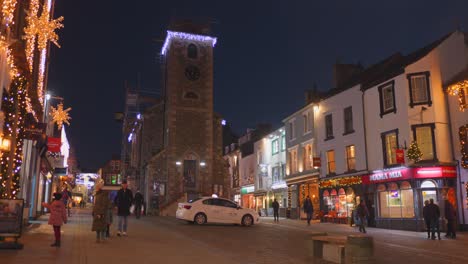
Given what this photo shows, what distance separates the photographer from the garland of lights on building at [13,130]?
43.1 feet

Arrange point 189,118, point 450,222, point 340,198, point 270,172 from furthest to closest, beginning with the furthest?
point 189,118
point 270,172
point 340,198
point 450,222

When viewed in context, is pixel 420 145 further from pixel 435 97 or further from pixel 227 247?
pixel 227 247

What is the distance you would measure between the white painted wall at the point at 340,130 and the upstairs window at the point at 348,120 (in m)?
0.22

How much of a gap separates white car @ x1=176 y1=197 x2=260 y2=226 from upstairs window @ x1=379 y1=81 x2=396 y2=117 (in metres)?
10.4

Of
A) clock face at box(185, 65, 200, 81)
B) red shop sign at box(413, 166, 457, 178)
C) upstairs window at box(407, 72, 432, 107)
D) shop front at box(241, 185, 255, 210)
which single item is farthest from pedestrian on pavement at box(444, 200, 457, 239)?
clock face at box(185, 65, 200, 81)

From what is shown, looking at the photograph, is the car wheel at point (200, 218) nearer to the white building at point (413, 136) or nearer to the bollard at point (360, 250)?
the white building at point (413, 136)

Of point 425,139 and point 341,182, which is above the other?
point 425,139

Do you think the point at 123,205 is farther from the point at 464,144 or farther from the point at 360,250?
the point at 464,144

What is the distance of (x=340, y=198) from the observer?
31188 millimetres

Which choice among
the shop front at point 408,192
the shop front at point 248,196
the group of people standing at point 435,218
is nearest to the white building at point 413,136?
the shop front at point 408,192

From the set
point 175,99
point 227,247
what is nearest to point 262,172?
point 175,99

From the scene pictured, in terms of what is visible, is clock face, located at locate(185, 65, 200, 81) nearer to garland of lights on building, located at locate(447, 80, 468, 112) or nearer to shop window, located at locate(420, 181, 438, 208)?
garland of lights on building, located at locate(447, 80, 468, 112)

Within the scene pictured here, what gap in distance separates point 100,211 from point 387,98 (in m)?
19.6

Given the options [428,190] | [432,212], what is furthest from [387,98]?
[432,212]
